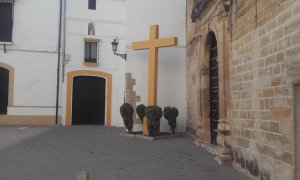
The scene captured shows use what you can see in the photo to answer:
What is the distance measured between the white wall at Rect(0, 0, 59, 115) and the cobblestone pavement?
5.53 meters

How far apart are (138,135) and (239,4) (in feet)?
19.2

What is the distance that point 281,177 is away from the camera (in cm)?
432

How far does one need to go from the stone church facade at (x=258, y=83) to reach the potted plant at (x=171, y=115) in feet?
Result: 9.23

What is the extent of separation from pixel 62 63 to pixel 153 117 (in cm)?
681

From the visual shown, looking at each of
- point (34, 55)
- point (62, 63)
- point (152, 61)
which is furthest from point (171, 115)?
point (34, 55)

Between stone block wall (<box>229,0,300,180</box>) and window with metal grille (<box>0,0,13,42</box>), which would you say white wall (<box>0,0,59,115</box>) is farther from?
stone block wall (<box>229,0,300,180</box>)

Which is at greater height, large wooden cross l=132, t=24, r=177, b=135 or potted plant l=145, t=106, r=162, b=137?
large wooden cross l=132, t=24, r=177, b=135

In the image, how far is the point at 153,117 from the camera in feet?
34.0

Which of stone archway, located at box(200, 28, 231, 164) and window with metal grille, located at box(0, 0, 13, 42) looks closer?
stone archway, located at box(200, 28, 231, 164)

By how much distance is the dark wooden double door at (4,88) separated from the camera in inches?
591

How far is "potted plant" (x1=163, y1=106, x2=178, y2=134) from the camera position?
1123 cm

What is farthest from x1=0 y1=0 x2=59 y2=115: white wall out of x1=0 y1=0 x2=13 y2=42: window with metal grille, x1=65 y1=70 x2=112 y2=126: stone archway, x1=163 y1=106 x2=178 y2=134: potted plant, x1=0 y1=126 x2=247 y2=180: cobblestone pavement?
x1=163 y1=106 x2=178 y2=134: potted plant

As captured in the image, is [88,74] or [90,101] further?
[90,101]

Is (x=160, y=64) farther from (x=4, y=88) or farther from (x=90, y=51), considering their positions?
(x=4, y=88)
